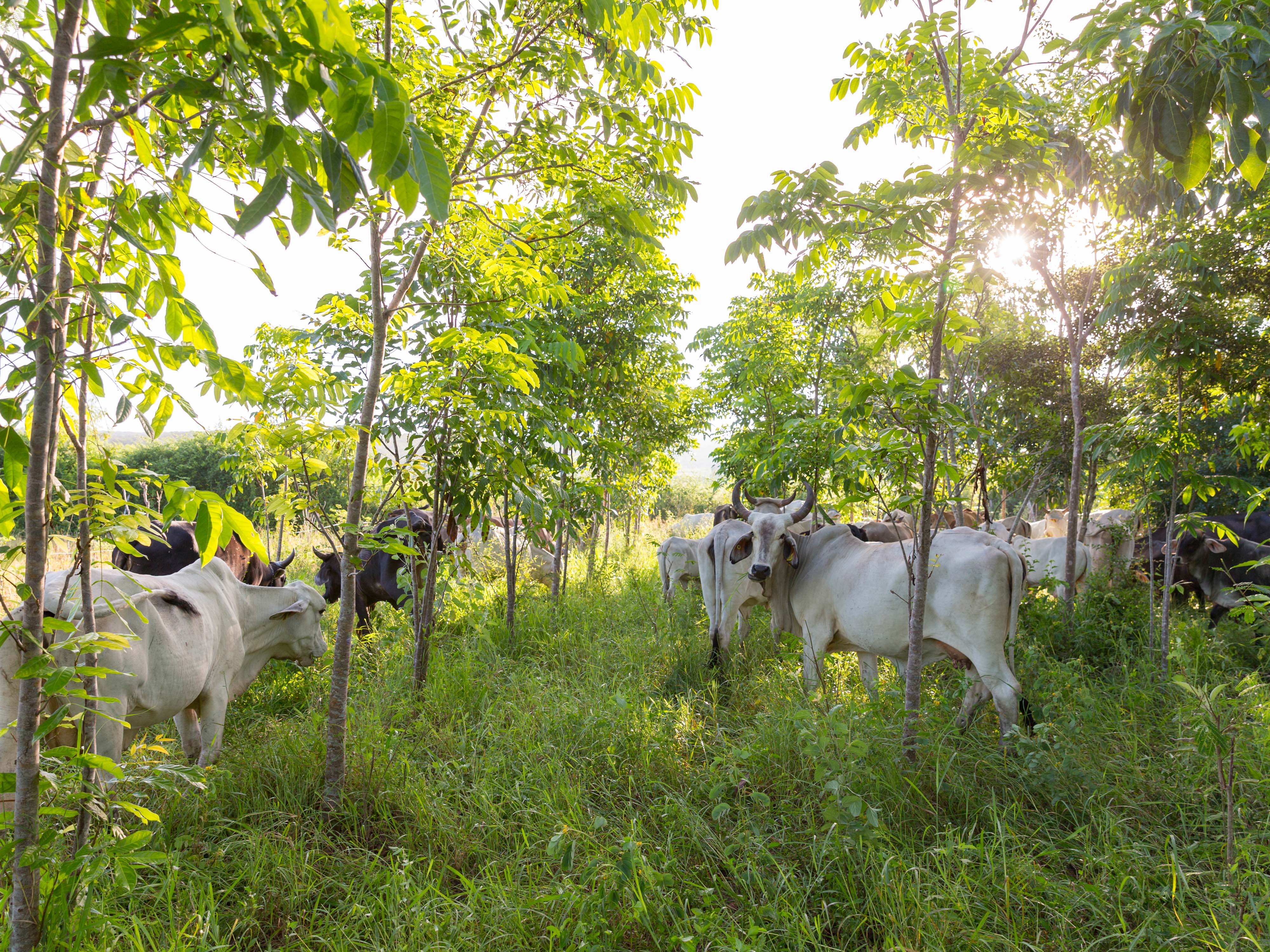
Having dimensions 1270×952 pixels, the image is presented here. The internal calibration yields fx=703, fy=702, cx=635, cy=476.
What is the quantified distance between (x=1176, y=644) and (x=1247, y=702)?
51 cm

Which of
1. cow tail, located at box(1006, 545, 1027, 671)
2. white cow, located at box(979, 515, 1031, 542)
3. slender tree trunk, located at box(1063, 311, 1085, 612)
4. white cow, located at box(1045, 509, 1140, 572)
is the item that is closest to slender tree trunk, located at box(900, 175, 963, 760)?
cow tail, located at box(1006, 545, 1027, 671)

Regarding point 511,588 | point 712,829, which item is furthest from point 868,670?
point 511,588

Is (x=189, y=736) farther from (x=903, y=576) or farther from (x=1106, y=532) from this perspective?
(x=1106, y=532)

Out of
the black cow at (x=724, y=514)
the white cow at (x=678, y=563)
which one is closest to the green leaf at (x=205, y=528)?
the black cow at (x=724, y=514)

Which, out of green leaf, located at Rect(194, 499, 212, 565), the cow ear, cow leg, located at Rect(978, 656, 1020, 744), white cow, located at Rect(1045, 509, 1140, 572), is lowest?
cow leg, located at Rect(978, 656, 1020, 744)

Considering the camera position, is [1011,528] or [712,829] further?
[1011,528]

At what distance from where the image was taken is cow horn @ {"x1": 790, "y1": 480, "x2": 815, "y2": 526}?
566 centimetres

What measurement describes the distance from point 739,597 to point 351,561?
138 inches

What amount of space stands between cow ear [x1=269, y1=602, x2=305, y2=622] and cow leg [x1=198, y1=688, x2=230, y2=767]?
24.6 inches

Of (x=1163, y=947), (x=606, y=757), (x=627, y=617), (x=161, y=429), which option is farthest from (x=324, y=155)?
(x=627, y=617)

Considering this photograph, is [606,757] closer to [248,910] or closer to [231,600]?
[248,910]

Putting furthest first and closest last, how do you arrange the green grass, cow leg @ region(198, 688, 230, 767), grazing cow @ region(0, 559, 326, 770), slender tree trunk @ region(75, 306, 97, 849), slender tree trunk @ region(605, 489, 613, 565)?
slender tree trunk @ region(605, 489, 613, 565) → cow leg @ region(198, 688, 230, 767) → grazing cow @ region(0, 559, 326, 770) → the green grass → slender tree trunk @ region(75, 306, 97, 849)

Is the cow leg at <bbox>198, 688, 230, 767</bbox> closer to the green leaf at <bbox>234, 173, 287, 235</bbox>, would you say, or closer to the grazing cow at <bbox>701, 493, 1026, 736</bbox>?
the grazing cow at <bbox>701, 493, 1026, 736</bbox>

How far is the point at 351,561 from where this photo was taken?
3207 millimetres
